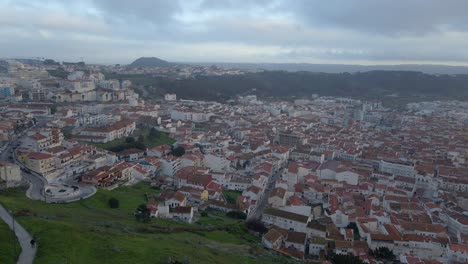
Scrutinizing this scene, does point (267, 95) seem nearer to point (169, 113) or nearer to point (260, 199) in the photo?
point (169, 113)

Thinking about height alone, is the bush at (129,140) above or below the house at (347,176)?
above

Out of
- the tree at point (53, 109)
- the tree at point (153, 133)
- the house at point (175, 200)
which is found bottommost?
the house at point (175, 200)

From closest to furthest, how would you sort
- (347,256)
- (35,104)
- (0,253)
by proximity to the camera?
(0,253) < (347,256) < (35,104)

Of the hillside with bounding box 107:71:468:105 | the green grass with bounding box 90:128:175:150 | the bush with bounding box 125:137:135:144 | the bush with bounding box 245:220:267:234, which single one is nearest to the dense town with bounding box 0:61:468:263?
the green grass with bounding box 90:128:175:150

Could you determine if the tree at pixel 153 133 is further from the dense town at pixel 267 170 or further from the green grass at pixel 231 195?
the green grass at pixel 231 195

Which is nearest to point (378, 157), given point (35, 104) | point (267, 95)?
point (35, 104)

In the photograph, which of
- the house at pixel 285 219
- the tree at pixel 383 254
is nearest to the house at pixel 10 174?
the house at pixel 285 219

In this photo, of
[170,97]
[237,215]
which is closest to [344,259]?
[237,215]

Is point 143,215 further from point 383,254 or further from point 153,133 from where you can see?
point 153,133
